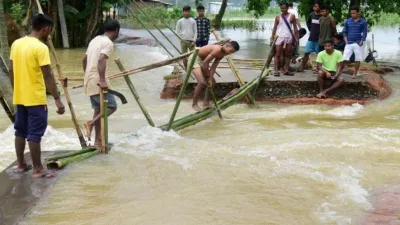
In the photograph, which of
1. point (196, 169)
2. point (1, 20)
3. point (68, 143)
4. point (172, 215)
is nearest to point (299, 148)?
point (196, 169)

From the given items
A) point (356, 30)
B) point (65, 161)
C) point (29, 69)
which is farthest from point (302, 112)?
point (29, 69)

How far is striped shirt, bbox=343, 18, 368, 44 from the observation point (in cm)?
884

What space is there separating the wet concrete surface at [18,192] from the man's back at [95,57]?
104cm

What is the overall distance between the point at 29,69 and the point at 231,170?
86.5 inches

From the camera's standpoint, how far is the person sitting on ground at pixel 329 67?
8.32 m

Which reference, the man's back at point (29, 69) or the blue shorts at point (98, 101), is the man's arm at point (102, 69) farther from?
the man's back at point (29, 69)

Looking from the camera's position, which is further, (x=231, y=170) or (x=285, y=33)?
(x=285, y=33)

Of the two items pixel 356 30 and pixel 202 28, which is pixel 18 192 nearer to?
pixel 202 28

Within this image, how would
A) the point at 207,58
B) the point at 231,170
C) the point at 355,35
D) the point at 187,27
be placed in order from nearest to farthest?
the point at 231,170
the point at 207,58
the point at 355,35
the point at 187,27

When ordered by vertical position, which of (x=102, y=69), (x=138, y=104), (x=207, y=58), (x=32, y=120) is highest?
(x=102, y=69)

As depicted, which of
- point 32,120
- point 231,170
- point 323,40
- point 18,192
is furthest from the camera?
point 323,40

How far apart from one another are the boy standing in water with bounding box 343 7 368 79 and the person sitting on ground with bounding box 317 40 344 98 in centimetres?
64

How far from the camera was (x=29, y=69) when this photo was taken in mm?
4031

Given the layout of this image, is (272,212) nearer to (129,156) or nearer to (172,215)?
(172,215)
